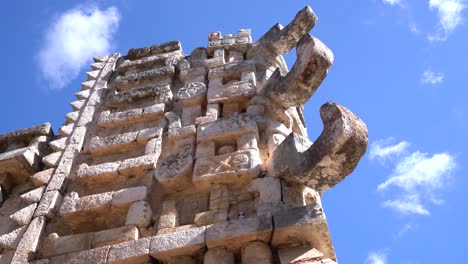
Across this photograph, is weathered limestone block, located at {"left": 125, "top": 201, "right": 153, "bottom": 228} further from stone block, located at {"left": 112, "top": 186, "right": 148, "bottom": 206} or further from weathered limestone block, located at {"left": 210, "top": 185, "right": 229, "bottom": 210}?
weathered limestone block, located at {"left": 210, "top": 185, "right": 229, "bottom": 210}

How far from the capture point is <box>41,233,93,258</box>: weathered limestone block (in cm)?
446

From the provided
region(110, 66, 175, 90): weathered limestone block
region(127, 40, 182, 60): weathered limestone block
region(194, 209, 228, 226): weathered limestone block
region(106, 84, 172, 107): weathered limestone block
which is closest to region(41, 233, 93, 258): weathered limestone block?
region(194, 209, 228, 226): weathered limestone block

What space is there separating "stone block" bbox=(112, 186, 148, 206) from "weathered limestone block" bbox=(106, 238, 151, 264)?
0.60m

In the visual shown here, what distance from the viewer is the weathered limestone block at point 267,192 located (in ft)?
13.4

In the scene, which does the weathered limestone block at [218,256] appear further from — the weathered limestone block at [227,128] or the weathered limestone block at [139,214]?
the weathered limestone block at [227,128]

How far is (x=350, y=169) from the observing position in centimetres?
408

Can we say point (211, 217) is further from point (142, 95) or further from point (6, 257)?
point (142, 95)

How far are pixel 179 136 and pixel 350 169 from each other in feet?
6.65

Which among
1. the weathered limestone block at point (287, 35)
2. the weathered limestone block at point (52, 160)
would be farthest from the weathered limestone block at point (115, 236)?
the weathered limestone block at point (287, 35)

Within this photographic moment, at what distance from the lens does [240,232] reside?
3.87m

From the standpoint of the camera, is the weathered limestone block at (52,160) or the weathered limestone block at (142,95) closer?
the weathered limestone block at (52,160)

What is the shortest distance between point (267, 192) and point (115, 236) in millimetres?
1409

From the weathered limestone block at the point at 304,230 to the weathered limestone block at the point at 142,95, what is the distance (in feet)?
9.63

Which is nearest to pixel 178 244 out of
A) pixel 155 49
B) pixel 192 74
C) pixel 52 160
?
pixel 52 160
